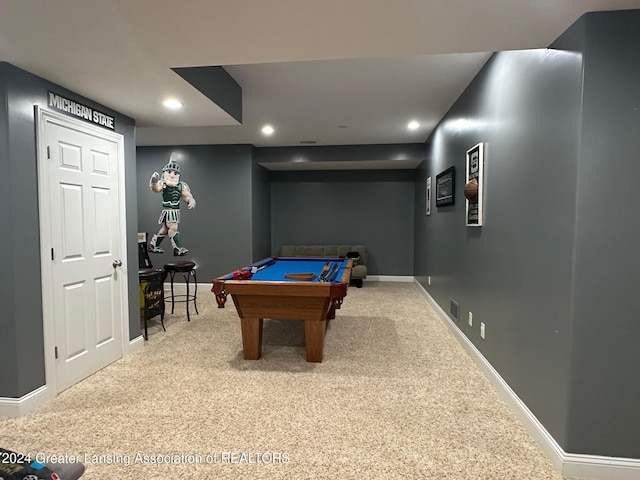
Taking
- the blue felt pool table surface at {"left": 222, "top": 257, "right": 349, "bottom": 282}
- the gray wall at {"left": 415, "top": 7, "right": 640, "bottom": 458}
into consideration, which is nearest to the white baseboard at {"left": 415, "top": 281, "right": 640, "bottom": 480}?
the gray wall at {"left": 415, "top": 7, "right": 640, "bottom": 458}

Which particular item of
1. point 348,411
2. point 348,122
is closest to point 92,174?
point 348,411

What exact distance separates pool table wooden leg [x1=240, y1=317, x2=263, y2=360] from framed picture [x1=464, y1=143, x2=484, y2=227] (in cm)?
217

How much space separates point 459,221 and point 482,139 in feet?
3.29

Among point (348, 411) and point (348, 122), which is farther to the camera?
point (348, 122)

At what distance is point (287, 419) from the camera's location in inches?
91.2

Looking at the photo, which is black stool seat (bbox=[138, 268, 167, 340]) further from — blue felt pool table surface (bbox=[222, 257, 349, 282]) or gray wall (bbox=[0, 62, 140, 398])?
gray wall (bbox=[0, 62, 140, 398])

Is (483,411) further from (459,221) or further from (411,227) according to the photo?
(411,227)

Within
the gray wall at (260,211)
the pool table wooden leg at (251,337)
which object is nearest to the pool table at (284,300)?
the pool table wooden leg at (251,337)

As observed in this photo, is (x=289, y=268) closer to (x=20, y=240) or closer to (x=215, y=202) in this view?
(x=20, y=240)

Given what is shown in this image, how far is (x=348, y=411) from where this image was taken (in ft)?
7.90

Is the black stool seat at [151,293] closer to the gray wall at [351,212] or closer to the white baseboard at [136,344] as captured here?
the white baseboard at [136,344]

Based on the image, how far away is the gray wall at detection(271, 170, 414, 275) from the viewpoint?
24.3 feet

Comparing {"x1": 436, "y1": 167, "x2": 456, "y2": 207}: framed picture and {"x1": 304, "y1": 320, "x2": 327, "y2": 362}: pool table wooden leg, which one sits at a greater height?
{"x1": 436, "y1": 167, "x2": 456, "y2": 207}: framed picture

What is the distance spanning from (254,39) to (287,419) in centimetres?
232
